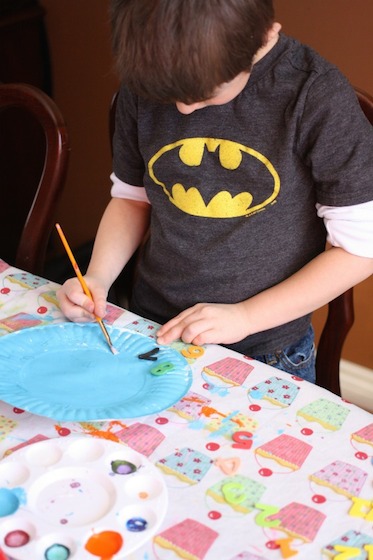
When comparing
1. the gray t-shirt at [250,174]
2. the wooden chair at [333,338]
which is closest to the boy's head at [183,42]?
the gray t-shirt at [250,174]

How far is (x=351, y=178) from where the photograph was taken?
1.03 meters

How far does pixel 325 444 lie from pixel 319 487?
7 centimetres

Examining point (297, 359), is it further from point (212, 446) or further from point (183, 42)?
point (183, 42)

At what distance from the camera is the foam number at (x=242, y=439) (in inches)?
32.6

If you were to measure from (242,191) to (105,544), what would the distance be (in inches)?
22.9

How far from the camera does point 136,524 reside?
711 millimetres

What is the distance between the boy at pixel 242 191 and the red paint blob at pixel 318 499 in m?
0.30

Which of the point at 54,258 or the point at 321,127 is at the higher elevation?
the point at 321,127

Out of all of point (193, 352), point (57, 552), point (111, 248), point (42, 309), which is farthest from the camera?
point (111, 248)

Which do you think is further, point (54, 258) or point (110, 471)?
point (54, 258)

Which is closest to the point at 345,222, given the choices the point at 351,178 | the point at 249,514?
the point at 351,178

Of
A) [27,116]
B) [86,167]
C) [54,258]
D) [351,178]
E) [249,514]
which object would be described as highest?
[351,178]

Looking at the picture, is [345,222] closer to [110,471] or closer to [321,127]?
[321,127]

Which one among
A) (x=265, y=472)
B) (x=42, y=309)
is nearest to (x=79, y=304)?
(x=42, y=309)
